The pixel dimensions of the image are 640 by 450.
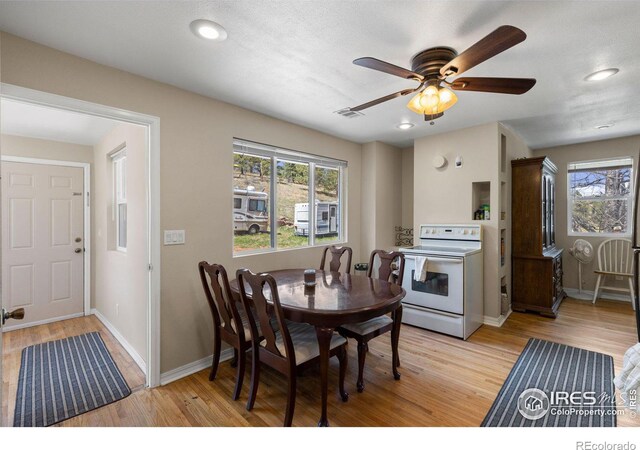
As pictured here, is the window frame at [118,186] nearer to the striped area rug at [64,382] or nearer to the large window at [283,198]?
the striped area rug at [64,382]

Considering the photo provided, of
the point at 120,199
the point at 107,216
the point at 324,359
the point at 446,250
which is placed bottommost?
the point at 324,359

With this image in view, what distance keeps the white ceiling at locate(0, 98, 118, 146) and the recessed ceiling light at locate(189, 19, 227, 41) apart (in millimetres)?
1587

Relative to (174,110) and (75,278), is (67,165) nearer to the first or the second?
(75,278)

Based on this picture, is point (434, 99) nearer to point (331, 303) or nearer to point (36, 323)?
point (331, 303)

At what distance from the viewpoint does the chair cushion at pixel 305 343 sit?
79.3 inches

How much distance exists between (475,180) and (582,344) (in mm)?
2037

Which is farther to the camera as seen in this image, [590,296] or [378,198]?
[590,296]

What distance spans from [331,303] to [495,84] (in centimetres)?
174

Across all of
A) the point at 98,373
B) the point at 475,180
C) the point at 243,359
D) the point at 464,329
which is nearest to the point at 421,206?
the point at 475,180

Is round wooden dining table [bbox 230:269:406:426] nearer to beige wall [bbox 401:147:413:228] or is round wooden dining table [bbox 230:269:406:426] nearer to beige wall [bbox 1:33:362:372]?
beige wall [bbox 1:33:362:372]

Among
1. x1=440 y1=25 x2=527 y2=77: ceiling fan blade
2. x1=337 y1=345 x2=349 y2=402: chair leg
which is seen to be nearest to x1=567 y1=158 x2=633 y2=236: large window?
x1=440 y1=25 x2=527 y2=77: ceiling fan blade

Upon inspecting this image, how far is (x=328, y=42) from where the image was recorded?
1.91 metres

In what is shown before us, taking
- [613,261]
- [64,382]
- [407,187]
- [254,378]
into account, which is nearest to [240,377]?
[254,378]
